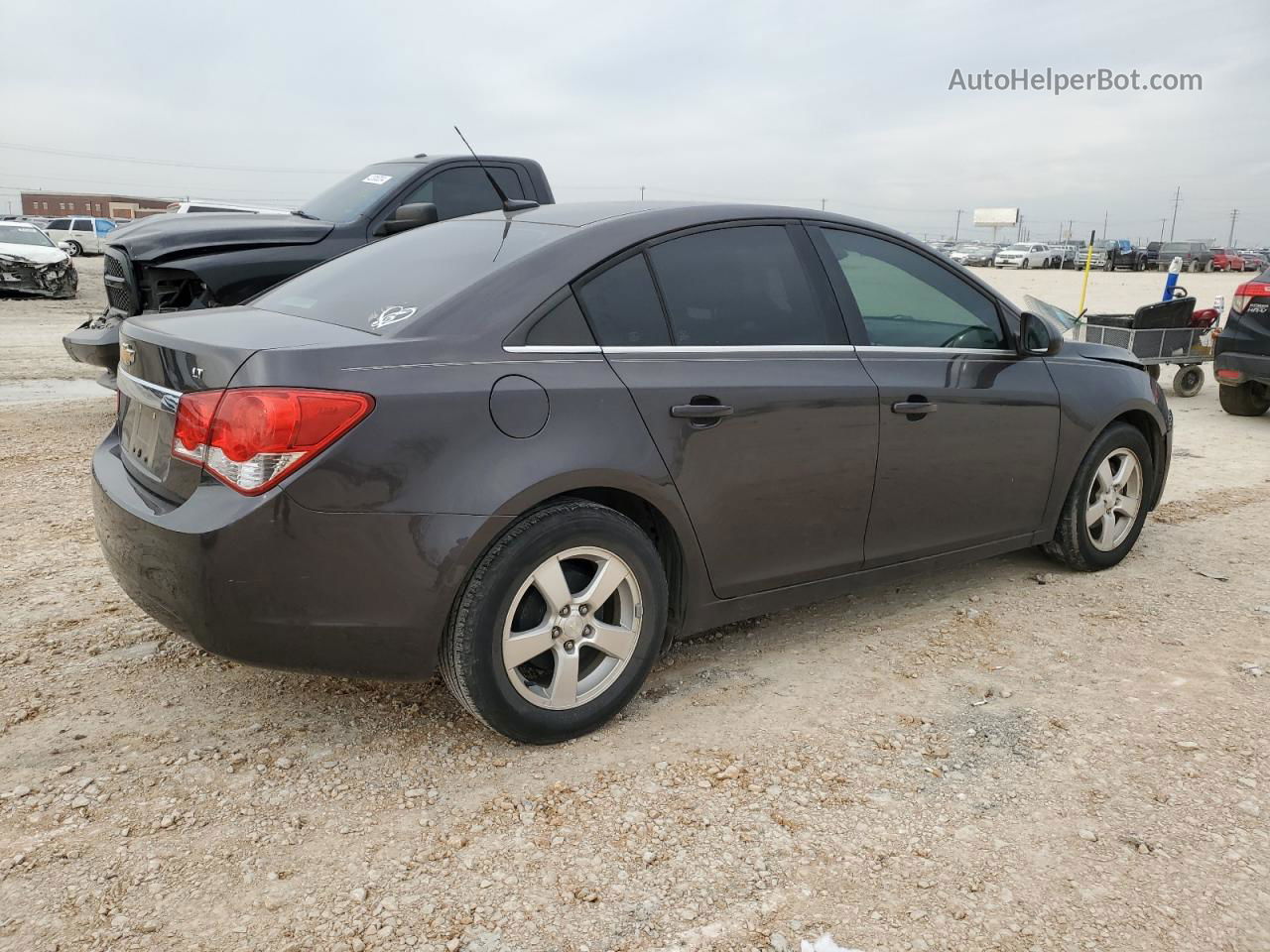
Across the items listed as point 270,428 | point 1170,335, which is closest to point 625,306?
point 270,428

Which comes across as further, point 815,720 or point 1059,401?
point 1059,401

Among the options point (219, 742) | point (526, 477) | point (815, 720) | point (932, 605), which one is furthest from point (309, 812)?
point (932, 605)

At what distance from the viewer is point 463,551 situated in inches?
106

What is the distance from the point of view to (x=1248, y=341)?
8.92 m

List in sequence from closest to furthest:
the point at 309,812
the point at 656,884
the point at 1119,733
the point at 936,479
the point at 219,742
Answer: the point at 656,884 < the point at 309,812 < the point at 219,742 < the point at 1119,733 < the point at 936,479

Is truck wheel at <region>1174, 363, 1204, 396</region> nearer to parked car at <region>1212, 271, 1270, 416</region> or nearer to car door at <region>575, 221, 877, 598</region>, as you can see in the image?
parked car at <region>1212, 271, 1270, 416</region>

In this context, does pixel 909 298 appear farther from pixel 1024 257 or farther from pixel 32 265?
pixel 1024 257

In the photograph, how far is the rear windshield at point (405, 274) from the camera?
2.99 m

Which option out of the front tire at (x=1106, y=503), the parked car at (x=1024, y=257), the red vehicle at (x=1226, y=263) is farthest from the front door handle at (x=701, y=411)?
the red vehicle at (x=1226, y=263)

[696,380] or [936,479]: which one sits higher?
[696,380]

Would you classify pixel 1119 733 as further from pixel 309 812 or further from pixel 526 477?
pixel 309 812

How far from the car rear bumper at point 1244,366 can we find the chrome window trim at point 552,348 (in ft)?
26.3

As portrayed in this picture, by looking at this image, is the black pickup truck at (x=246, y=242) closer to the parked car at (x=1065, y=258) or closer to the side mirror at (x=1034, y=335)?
the side mirror at (x=1034, y=335)

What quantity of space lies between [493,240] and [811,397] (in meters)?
1.18
